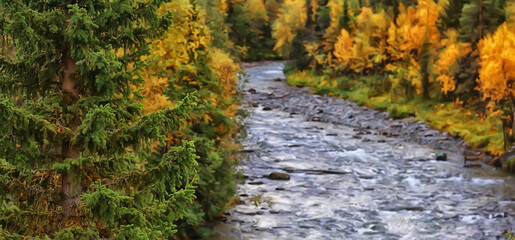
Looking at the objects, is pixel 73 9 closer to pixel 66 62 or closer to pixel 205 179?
pixel 66 62

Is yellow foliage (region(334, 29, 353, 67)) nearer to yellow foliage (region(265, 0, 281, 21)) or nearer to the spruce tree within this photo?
yellow foliage (region(265, 0, 281, 21))

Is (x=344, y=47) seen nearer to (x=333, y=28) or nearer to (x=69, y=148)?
(x=333, y=28)

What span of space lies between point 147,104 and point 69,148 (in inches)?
350

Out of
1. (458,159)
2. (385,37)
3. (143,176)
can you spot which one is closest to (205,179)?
(143,176)

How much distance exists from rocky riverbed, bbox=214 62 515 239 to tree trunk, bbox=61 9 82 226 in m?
12.8

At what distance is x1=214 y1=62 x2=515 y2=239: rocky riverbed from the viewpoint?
21062 mm

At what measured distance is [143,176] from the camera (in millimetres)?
7598

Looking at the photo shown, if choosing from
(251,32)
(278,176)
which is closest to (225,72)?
(278,176)

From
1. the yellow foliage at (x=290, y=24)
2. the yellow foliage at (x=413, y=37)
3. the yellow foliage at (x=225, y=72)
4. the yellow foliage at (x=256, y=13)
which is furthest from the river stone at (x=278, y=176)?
the yellow foliage at (x=256, y=13)

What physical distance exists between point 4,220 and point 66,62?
7.18 ft

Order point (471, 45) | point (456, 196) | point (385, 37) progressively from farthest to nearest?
point (385, 37)
point (471, 45)
point (456, 196)

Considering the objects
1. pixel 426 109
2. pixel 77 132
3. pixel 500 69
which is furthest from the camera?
pixel 426 109

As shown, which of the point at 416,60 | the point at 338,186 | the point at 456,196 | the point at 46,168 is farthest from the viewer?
the point at 416,60

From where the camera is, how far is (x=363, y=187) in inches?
1039
